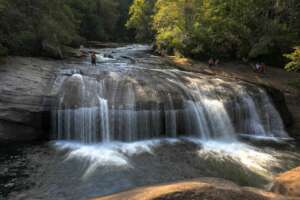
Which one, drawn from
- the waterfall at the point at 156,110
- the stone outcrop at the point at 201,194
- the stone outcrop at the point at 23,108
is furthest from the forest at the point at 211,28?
the stone outcrop at the point at 201,194

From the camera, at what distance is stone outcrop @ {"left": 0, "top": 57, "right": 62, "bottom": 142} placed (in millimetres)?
14609

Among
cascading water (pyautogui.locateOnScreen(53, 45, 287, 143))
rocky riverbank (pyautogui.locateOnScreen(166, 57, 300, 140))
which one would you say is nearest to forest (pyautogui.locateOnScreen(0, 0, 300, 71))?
rocky riverbank (pyautogui.locateOnScreen(166, 57, 300, 140))

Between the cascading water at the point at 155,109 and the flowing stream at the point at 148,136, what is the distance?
0.05 m

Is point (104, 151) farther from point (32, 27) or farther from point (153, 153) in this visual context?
point (32, 27)

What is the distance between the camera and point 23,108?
584 inches

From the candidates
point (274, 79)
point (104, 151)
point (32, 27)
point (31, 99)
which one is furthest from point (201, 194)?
point (32, 27)

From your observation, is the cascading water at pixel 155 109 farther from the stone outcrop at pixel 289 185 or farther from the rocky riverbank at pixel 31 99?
Result: the stone outcrop at pixel 289 185

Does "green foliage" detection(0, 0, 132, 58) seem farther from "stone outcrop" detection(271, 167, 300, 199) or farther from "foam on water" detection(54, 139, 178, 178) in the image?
"stone outcrop" detection(271, 167, 300, 199)

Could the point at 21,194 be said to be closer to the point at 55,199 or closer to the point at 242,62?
the point at 55,199

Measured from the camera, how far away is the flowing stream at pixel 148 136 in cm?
1139

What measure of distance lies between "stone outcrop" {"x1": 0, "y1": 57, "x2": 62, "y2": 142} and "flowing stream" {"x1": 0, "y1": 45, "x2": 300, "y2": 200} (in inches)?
22.3

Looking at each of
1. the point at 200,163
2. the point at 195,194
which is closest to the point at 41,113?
the point at 200,163

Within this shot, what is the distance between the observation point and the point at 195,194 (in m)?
6.18

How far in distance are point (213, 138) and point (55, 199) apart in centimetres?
896
